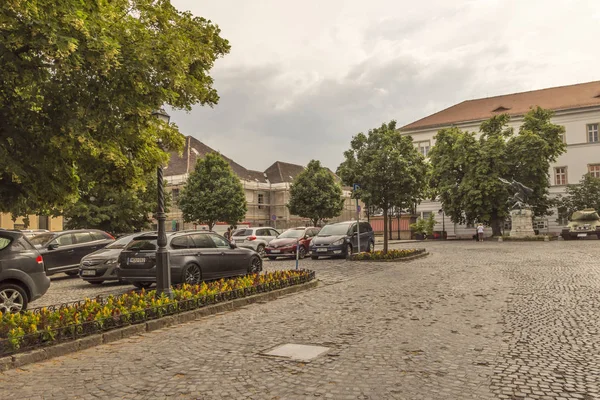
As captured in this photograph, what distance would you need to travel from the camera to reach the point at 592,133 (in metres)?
54.3

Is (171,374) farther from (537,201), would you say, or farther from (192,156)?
(192,156)

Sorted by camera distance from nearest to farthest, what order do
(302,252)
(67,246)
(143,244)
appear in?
(143,244) → (67,246) → (302,252)

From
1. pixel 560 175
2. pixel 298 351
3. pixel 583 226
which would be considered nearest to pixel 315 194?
pixel 583 226

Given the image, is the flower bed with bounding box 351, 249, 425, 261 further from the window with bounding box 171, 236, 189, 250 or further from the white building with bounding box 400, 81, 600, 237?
the white building with bounding box 400, 81, 600, 237

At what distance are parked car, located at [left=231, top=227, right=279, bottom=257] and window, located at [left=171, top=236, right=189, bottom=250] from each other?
13735mm

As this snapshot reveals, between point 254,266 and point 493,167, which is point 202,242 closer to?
point 254,266

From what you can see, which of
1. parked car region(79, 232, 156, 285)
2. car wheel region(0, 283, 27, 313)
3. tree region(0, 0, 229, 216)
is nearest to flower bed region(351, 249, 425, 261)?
parked car region(79, 232, 156, 285)

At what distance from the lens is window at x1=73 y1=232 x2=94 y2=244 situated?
55.7 feet

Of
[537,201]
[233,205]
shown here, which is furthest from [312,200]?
[537,201]

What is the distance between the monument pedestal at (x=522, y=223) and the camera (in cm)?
3888

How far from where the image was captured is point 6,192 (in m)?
8.16

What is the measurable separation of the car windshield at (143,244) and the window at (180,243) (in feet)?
1.52

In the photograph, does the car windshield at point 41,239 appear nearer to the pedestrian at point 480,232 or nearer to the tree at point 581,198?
the pedestrian at point 480,232

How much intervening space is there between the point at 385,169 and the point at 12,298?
49.8 ft
